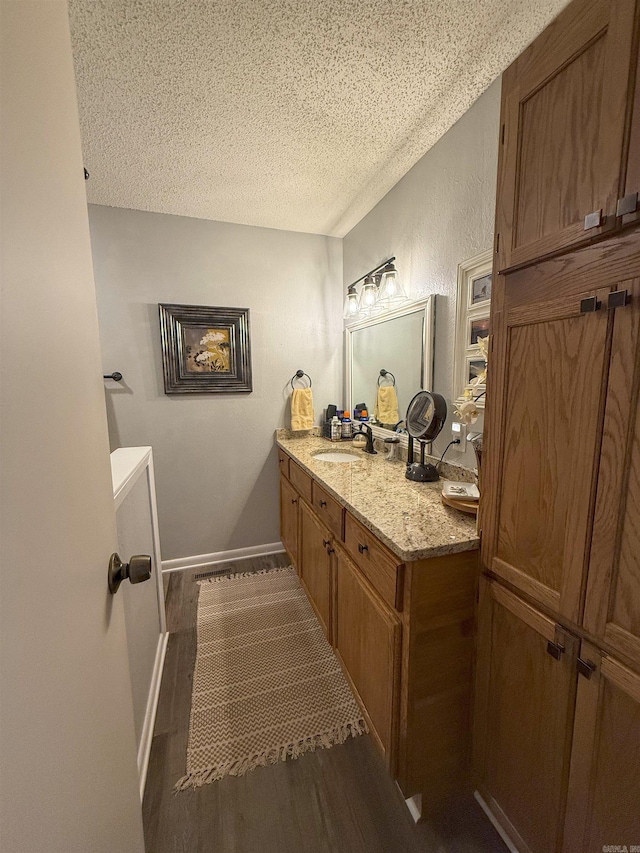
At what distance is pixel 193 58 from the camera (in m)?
1.18

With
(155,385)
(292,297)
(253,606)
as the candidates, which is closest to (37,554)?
(253,606)

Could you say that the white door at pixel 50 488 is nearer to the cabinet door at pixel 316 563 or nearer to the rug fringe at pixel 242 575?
the cabinet door at pixel 316 563

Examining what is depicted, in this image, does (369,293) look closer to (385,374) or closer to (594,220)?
(385,374)

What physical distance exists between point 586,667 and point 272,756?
1145mm

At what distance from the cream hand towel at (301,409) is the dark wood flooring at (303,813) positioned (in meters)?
1.79

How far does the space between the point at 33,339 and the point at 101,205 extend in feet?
7.77

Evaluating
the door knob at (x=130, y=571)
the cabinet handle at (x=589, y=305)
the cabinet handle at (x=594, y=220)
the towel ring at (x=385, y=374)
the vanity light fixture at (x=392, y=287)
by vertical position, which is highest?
the vanity light fixture at (x=392, y=287)

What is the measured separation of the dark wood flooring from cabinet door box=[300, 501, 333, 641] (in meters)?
0.48

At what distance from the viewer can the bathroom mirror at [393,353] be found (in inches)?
69.1

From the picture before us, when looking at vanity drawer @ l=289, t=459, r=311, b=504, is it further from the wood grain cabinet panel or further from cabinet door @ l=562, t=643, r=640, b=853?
the wood grain cabinet panel

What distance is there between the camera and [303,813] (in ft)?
3.59

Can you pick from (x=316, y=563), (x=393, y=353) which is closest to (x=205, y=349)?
(x=393, y=353)

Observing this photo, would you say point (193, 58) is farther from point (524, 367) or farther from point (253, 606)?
point (253, 606)

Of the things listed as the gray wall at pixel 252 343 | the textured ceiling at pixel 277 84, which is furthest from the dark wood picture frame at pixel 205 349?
the textured ceiling at pixel 277 84
